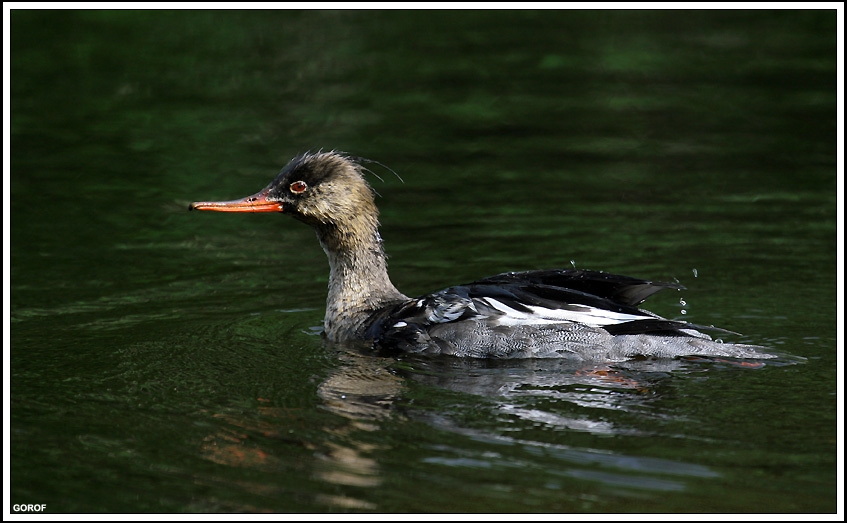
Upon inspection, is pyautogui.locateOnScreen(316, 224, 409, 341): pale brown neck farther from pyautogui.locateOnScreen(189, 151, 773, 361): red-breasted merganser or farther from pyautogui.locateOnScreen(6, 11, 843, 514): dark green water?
pyautogui.locateOnScreen(6, 11, 843, 514): dark green water

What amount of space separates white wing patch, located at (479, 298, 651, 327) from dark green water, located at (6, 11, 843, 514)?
35 centimetres

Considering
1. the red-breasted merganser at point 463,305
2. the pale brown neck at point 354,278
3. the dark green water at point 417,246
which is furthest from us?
the pale brown neck at point 354,278

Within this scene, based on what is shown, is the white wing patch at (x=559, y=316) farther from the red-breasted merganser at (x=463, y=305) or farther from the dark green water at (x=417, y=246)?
the dark green water at (x=417, y=246)

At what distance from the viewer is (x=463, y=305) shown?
8.09 meters

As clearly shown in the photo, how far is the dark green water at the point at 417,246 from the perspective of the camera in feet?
19.9

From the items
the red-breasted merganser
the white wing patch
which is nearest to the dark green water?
the red-breasted merganser

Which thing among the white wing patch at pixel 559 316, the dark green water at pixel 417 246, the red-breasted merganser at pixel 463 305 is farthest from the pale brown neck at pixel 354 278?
the white wing patch at pixel 559 316

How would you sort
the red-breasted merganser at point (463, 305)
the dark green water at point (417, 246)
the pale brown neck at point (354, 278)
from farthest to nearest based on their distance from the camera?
the pale brown neck at point (354, 278), the red-breasted merganser at point (463, 305), the dark green water at point (417, 246)

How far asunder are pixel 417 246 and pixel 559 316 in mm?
3128

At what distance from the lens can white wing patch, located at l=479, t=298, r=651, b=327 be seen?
7828 mm

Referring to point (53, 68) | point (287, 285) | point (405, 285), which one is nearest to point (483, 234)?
point (405, 285)

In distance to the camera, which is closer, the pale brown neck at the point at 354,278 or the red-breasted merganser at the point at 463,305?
the red-breasted merganser at the point at 463,305

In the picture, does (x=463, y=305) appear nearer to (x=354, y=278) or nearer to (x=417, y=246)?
(x=354, y=278)

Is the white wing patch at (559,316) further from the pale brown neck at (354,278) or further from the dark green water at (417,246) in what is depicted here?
the pale brown neck at (354,278)
